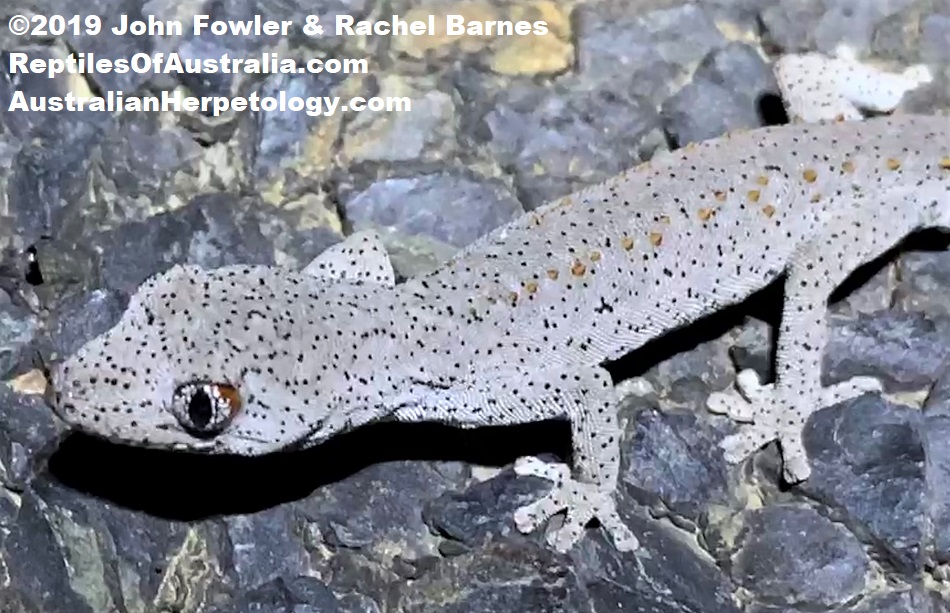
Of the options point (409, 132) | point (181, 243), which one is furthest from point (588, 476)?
point (181, 243)

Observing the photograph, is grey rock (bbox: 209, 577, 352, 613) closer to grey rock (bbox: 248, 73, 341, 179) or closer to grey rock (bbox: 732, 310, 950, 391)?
grey rock (bbox: 248, 73, 341, 179)

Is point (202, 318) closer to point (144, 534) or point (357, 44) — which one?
point (144, 534)

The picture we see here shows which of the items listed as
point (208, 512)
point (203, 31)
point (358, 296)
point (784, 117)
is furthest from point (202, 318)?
point (784, 117)

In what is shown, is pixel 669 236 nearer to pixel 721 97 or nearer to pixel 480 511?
pixel 721 97

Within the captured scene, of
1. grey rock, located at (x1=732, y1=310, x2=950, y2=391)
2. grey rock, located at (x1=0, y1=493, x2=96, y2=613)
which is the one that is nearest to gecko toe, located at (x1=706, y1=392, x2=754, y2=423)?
grey rock, located at (x1=732, y1=310, x2=950, y2=391)

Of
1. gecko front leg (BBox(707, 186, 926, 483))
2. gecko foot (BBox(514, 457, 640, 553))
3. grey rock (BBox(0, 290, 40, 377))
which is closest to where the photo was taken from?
gecko foot (BBox(514, 457, 640, 553))

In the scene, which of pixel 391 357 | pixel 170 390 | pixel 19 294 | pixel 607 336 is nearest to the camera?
pixel 170 390

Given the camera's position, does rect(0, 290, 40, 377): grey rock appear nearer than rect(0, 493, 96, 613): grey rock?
No
